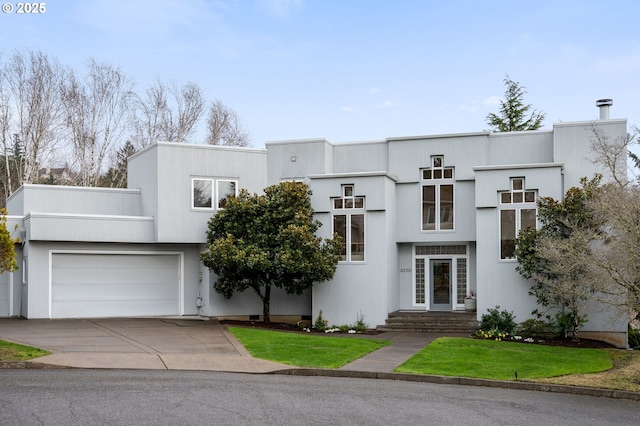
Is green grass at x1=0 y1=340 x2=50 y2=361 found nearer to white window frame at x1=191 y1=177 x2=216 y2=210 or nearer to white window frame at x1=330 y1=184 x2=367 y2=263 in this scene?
white window frame at x1=191 y1=177 x2=216 y2=210

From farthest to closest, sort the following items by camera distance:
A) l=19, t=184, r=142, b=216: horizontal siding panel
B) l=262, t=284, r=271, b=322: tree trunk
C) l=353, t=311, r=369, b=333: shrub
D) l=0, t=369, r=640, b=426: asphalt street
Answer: l=19, t=184, r=142, b=216: horizontal siding panel, l=262, t=284, r=271, b=322: tree trunk, l=353, t=311, r=369, b=333: shrub, l=0, t=369, r=640, b=426: asphalt street

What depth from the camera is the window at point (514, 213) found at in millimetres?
23547

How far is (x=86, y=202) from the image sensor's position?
87.0 ft

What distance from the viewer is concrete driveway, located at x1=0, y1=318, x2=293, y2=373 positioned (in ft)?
51.6

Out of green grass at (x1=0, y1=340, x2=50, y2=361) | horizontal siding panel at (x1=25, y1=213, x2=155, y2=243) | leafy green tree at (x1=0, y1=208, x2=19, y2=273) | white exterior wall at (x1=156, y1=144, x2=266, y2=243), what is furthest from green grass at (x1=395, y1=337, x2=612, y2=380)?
horizontal siding panel at (x1=25, y1=213, x2=155, y2=243)

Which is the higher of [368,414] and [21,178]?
[21,178]

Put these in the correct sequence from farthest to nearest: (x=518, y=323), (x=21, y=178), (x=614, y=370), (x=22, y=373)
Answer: (x=21, y=178) < (x=518, y=323) < (x=614, y=370) < (x=22, y=373)

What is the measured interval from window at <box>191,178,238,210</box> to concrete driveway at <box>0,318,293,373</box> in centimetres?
411

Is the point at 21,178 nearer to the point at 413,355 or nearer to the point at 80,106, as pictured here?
the point at 80,106

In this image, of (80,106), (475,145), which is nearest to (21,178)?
(80,106)

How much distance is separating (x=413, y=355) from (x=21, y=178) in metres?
30.5

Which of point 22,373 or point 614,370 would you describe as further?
point 614,370

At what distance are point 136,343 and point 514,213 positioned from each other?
12371 mm

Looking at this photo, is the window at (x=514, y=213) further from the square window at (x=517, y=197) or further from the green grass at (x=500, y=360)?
the green grass at (x=500, y=360)
